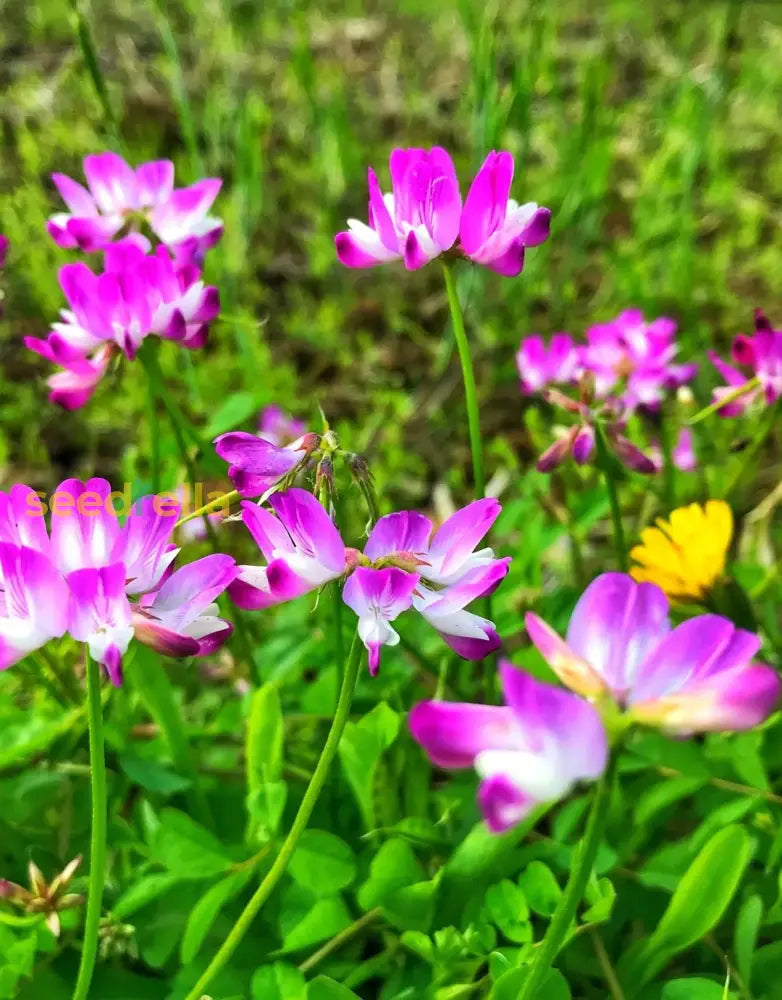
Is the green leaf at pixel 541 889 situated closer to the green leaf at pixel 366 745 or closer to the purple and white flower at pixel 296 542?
the green leaf at pixel 366 745

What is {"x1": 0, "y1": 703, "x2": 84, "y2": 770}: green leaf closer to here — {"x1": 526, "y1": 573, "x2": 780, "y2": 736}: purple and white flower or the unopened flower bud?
the unopened flower bud

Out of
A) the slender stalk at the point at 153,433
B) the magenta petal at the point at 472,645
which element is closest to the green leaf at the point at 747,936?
the magenta petal at the point at 472,645

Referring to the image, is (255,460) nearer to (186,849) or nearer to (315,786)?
(315,786)

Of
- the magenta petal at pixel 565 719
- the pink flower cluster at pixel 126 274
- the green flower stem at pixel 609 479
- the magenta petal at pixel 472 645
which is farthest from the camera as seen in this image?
the green flower stem at pixel 609 479

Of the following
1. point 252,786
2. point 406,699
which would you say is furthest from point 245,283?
point 252,786

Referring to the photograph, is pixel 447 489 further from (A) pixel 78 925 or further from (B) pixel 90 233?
(A) pixel 78 925

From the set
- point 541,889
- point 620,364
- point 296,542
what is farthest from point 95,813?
point 620,364

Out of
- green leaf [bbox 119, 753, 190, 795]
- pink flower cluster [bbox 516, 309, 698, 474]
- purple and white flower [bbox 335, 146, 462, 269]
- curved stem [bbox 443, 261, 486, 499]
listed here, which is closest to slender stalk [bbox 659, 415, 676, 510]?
pink flower cluster [bbox 516, 309, 698, 474]
